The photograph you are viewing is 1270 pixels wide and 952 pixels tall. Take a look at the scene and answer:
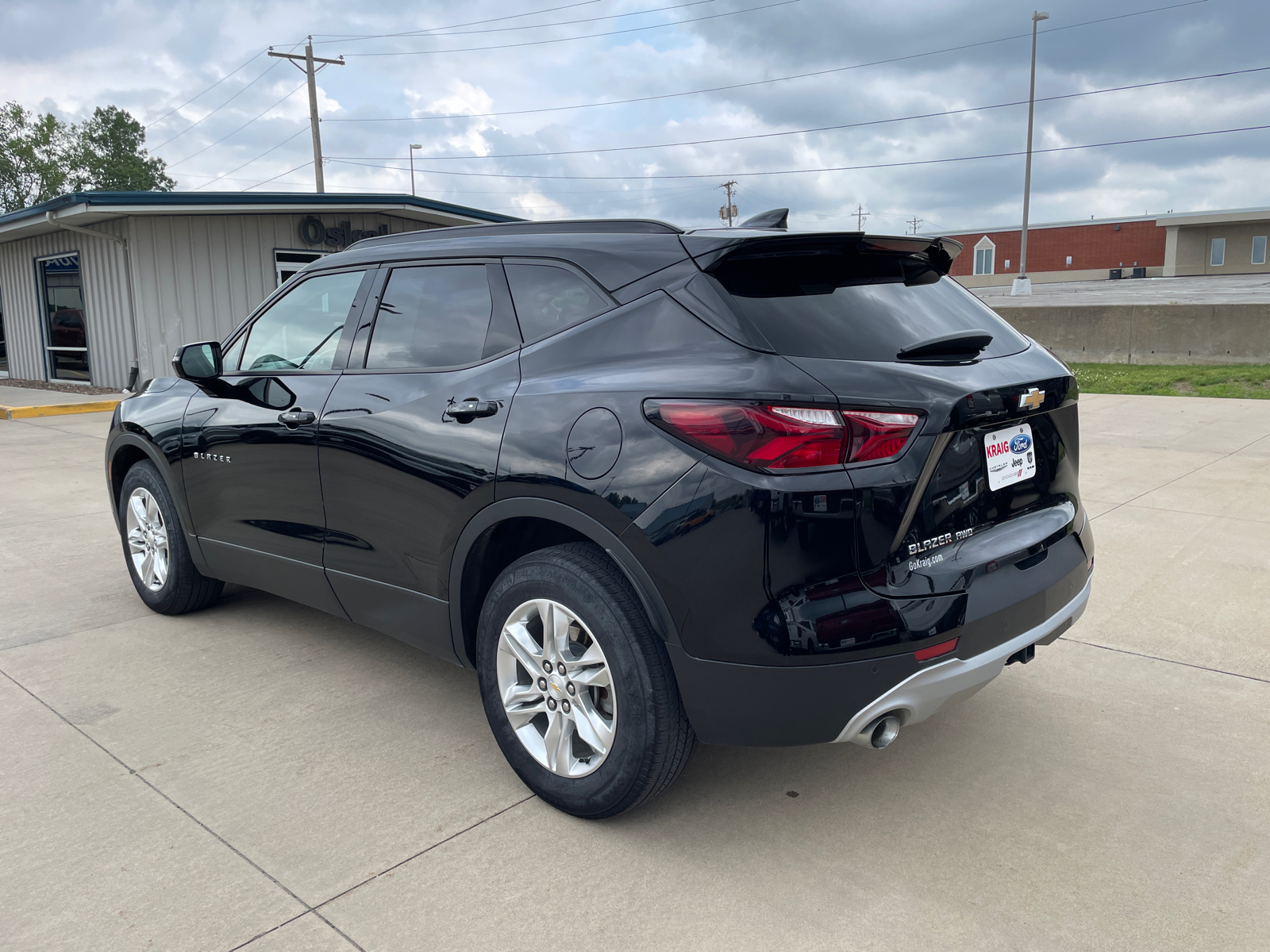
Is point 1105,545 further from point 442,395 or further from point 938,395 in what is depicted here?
point 442,395

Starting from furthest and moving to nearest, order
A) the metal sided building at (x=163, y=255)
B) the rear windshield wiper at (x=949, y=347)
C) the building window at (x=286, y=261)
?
the building window at (x=286, y=261) < the metal sided building at (x=163, y=255) < the rear windshield wiper at (x=949, y=347)

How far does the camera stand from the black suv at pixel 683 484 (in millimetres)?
2322

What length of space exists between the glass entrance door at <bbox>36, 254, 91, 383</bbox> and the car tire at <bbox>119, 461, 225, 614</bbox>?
1584 cm

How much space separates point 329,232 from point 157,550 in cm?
1496

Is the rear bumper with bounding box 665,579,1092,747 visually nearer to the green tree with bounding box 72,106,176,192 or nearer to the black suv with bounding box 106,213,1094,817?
the black suv with bounding box 106,213,1094,817

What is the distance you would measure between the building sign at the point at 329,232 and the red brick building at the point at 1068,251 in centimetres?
4444

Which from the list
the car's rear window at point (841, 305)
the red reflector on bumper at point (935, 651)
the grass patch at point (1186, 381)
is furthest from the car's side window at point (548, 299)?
the grass patch at point (1186, 381)

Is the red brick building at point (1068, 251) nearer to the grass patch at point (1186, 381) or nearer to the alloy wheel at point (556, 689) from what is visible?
the grass patch at point (1186, 381)

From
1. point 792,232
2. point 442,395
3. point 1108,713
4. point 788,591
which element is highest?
point 792,232

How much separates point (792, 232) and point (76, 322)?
64.5 ft

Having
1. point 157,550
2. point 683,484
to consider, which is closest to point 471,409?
point 683,484

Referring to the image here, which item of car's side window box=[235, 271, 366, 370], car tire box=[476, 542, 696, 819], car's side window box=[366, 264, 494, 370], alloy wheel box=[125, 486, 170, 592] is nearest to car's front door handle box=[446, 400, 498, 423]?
car's side window box=[366, 264, 494, 370]

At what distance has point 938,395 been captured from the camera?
2.43 metres

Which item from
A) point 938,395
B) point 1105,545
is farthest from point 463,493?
point 1105,545
